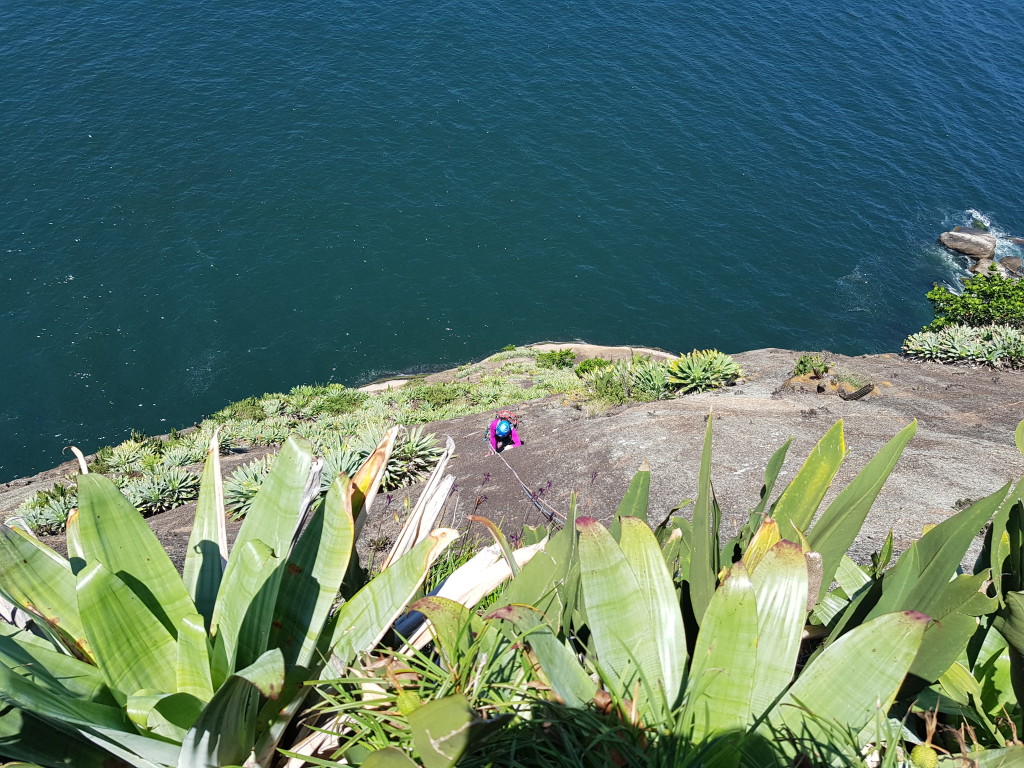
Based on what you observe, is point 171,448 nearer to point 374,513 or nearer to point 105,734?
point 374,513

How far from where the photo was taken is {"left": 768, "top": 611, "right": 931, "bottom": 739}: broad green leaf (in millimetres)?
2094

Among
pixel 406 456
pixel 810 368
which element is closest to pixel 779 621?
pixel 406 456

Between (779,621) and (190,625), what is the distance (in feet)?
5.72

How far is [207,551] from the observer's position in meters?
2.94

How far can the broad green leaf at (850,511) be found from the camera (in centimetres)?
270

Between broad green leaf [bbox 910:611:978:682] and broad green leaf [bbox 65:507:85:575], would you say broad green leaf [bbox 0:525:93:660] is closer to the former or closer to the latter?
broad green leaf [bbox 65:507:85:575]

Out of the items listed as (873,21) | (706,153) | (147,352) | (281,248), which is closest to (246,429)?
(147,352)

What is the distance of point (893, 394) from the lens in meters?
12.3

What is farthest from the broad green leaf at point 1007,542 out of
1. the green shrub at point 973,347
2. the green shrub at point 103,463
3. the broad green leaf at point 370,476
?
the green shrub at point 973,347

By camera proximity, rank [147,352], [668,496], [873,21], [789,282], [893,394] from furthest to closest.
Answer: [873,21]
[789,282]
[147,352]
[893,394]
[668,496]

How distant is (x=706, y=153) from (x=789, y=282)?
31.9ft

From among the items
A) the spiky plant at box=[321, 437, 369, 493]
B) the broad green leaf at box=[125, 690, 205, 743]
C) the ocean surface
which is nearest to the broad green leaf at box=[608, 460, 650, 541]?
the broad green leaf at box=[125, 690, 205, 743]

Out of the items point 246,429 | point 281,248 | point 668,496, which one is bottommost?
point 281,248

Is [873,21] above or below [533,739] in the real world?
above
